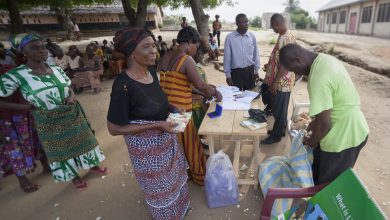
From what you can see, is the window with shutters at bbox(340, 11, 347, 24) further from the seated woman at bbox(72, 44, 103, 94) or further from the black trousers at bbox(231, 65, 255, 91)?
the black trousers at bbox(231, 65, 255, 91)

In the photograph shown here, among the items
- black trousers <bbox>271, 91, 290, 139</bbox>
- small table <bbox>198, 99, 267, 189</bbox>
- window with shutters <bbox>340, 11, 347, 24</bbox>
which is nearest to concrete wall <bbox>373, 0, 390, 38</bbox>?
window with shutters <bbox>340, 11, 347, 24</bbox>

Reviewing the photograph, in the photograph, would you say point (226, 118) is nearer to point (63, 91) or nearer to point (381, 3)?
point (63, 91)

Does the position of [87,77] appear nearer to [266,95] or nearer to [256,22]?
[266,95]

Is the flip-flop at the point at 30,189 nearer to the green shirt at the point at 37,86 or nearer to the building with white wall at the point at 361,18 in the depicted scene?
the green shirt at the point at 37,86

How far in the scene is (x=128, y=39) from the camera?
1623mm

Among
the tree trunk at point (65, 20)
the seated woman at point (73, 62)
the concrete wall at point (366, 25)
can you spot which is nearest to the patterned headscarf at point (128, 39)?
the seated woman at point (73, 62)

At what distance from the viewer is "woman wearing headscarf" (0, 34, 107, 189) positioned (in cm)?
238

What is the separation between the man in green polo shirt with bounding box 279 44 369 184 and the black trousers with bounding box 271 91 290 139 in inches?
57.7

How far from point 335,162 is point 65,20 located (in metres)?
26.6

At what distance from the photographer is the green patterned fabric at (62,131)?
2596mm

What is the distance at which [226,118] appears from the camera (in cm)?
252

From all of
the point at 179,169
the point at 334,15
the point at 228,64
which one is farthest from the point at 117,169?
the point at 334,15

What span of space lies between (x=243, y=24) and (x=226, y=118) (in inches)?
75.9

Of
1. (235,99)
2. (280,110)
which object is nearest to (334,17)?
(280,110)
